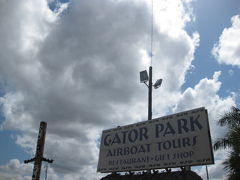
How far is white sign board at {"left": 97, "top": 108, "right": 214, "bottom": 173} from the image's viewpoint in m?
8.67

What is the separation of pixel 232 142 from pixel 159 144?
11.7 ft

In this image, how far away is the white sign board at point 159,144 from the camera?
8.67m

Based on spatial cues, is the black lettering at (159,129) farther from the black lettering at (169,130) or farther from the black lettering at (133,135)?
the black lettering at (133,135)

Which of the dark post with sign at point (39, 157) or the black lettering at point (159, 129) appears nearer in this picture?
the black lettering at point (159, 129)

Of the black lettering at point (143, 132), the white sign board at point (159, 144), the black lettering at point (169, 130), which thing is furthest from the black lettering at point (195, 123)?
the black lettering at point (143, 132)

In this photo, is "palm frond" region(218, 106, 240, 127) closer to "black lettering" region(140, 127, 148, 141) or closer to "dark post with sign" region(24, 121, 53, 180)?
"black lettering" region(140, 127, 148, 141)

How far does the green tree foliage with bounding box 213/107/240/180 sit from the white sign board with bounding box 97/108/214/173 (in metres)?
2.89

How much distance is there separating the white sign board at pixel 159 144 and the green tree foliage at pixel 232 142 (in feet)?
9.48

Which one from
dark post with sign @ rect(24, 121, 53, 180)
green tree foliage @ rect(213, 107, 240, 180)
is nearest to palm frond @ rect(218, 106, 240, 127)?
green tree foliage @ rect(213, 107, 240, 180)

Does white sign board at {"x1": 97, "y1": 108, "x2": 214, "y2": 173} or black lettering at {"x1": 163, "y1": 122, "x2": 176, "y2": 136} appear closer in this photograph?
white sign board at {"x1": 97, "y1": 108, "x2": 214, "y2": 173}

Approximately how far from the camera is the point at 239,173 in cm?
1065

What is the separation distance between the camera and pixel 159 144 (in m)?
9.63

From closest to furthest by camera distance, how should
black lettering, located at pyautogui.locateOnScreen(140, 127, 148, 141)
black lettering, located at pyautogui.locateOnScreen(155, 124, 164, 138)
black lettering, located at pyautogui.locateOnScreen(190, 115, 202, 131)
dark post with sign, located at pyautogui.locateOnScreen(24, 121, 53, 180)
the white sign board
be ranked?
the white sign board < black lettering, located at pyautogui.locateOnScreen(190, 115, 202, 131) < black lettering, located at pyautogui.locateOnScreen(155, 124, 164, 138) < black lettering, located at pyautogui.locateOnScreen(140, 127, 148, 141) < dark post with sign, located at pyautogui.locateOnScreen(24, 121, 53, 180)

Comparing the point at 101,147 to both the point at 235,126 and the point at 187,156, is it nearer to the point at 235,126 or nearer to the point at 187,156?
the point at 187,156
